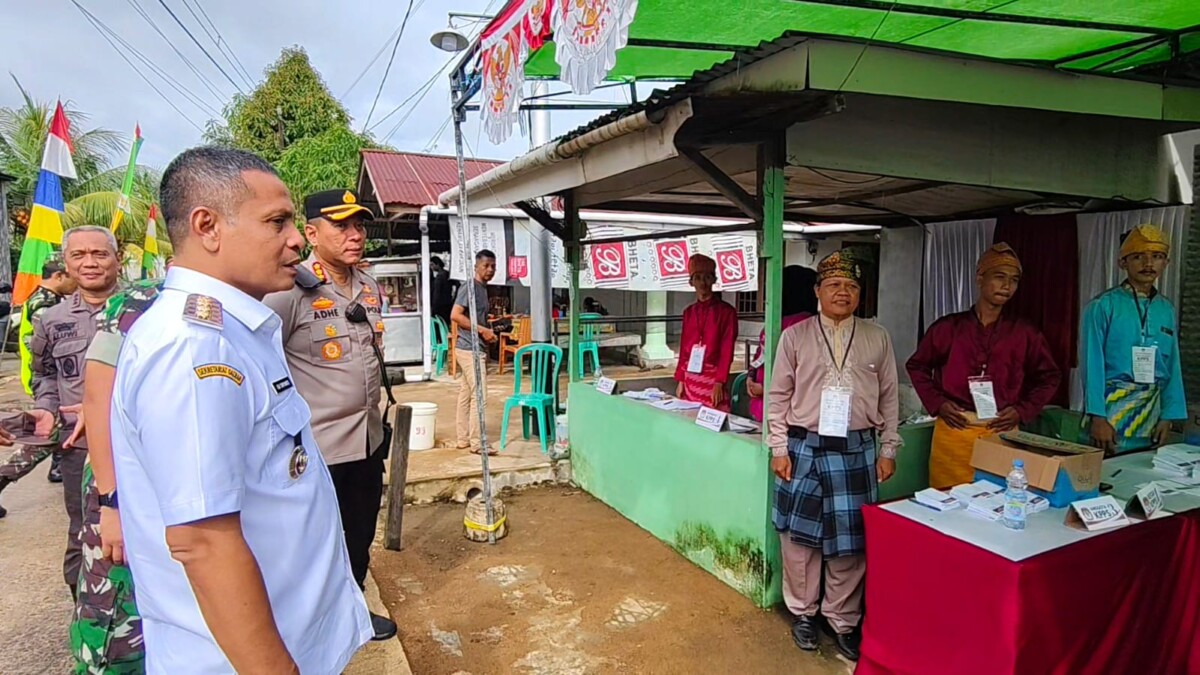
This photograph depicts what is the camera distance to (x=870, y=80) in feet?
7.16

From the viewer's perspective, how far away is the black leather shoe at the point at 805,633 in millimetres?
2766

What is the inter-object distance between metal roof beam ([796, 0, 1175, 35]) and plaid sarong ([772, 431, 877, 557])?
1.63 m

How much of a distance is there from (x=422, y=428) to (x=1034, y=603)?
4288 mm

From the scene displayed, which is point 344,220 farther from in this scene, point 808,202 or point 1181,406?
point 1181,406

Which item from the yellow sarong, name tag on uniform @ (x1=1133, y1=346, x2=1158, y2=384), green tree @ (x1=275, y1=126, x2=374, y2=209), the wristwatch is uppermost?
green tree @ (x1=275, y1=126, x2=374, y2=209)

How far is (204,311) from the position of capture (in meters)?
1.02

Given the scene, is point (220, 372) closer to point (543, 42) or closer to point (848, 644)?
point (543, 42)

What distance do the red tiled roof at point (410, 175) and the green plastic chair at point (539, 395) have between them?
12.4 feet

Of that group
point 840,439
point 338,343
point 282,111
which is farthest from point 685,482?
point 282,111

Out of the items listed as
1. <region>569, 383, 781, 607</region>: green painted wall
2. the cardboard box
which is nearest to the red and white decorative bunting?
<region>569, 383, 781, 607</region>: green painted wall

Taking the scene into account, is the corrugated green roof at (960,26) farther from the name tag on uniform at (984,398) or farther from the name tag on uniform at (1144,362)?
the name tag on uniform at (984,398)

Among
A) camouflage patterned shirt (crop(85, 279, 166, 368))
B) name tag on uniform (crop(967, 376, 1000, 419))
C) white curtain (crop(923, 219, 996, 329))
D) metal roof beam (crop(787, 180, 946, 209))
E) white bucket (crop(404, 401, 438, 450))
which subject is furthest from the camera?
white bucket (crop(404, 401, 438, 450))

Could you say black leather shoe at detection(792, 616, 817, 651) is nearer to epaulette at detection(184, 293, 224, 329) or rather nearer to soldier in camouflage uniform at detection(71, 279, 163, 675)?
soldier in camouflage uniform at detection(71, 279, 163, 675)

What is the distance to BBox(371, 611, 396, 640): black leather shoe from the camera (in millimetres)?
2637
